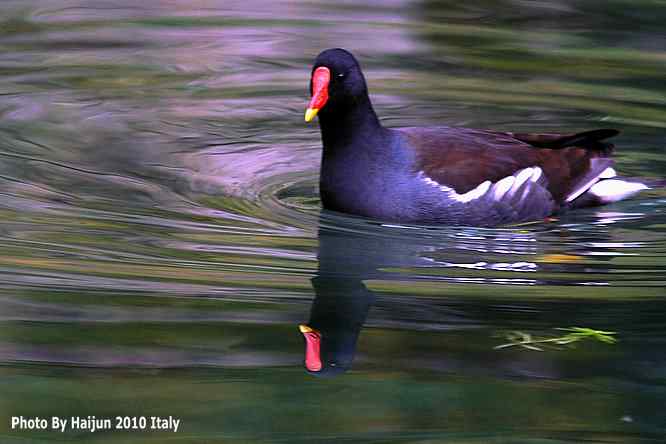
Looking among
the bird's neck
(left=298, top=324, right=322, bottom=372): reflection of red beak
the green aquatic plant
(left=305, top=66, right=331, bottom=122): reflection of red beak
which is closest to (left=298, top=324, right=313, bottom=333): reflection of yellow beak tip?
(left=298, top=324, right=322, bottom=372): reflection of red beak

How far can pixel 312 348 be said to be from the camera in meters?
4.45

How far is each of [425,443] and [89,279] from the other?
171cm

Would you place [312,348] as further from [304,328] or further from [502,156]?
[502,156]

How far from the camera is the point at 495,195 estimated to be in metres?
6.12

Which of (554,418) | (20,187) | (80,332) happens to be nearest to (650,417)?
(554,418)

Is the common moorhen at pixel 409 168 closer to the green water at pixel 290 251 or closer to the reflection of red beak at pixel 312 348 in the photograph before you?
the green water at pixel 290 251

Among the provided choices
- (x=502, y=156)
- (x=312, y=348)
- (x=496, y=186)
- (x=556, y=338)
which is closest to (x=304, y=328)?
(x=312, y=348)

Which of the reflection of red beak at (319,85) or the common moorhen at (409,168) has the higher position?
the reflection of red beak at (319,85)

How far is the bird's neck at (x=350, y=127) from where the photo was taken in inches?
240

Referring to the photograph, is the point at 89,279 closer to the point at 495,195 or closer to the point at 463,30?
the point at 495,195

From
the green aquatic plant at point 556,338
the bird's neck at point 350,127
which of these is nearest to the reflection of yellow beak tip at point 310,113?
the bird's neck at point 350,127

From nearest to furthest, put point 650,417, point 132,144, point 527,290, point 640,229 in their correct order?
1. point 650,417
2. point 527,290
3. point 640,229
4. point 132,144

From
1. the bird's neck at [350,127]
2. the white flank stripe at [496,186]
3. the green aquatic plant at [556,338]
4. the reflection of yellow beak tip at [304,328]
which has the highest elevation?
the bird's neck at [350,127]

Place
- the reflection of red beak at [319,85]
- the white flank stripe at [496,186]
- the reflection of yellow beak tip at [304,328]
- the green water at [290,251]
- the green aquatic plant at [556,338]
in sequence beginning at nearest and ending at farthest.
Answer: the green water at [290,251] < the green aquatic plant at [556,338] < the reflection of yellow beak tip at [304,328] < the reflection of red beak at [319,85] < the white flank stripe at [496,186]
